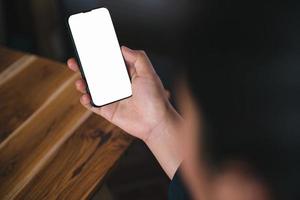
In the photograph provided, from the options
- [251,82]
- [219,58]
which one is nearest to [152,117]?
[251,82]

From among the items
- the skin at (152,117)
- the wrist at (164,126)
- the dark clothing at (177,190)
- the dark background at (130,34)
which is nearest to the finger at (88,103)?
the skin at (152,117)

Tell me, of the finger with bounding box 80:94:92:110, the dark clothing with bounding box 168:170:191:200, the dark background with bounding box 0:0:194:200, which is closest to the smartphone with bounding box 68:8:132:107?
the finger with bounding box 80:94:92:110

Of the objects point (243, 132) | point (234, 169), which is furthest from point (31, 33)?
point (234, 169)

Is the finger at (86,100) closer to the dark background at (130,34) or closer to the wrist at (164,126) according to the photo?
the wrist at (164,126)

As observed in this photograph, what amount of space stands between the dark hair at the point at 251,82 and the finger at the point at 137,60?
0.18m

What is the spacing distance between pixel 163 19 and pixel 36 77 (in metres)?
0.65

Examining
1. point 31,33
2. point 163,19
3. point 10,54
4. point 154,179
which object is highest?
point 10,54

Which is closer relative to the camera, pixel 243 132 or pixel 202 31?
pixel 243 132

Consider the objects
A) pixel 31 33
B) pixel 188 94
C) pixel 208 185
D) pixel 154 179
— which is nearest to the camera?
pixel 208 185

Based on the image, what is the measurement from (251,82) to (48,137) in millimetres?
512

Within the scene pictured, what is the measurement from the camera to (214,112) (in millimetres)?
986

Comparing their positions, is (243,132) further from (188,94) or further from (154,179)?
(154,179)

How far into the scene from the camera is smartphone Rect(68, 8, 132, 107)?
30.9 inches

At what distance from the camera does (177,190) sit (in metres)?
0.75
